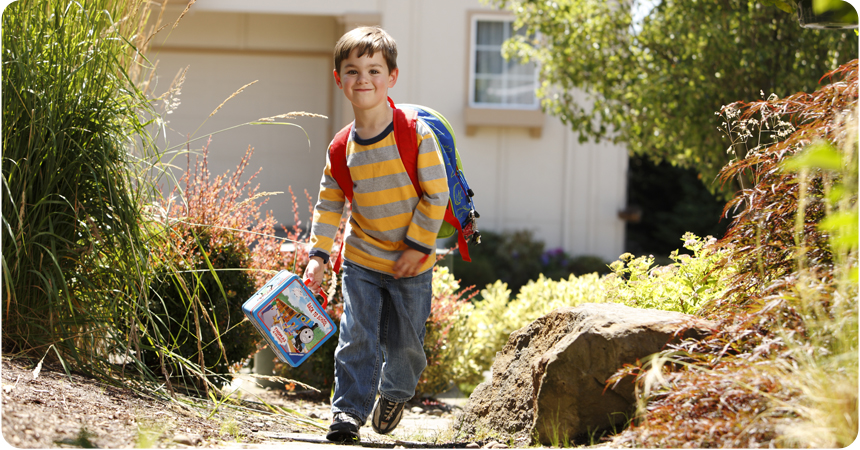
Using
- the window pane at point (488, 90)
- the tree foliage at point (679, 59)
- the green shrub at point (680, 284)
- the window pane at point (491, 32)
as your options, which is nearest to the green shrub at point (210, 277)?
the green shrub at point (680, 284)

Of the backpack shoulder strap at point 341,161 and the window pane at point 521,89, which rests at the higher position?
the window pane at point 521,89

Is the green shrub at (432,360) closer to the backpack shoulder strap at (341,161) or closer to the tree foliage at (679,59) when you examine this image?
the backpack shoulder strap at (341,161)

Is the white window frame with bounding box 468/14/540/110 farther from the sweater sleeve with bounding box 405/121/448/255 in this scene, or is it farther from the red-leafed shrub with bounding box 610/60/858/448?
the red-leafed shrub with bounding box 610/60/858/448

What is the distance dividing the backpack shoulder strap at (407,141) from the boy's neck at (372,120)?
50 millimetres

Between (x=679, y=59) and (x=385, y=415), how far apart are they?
169 inches

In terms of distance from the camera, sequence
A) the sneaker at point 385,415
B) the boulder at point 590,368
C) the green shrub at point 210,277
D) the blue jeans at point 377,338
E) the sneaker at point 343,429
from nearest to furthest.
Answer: the boulder at point 590,368 → the sneaker at point 343,429 → the blue jeans at point 377,338 → the sneaker at point 385,415 → the green shrub at point 210,277

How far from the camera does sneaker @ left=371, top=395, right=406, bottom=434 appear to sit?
8.96 feet

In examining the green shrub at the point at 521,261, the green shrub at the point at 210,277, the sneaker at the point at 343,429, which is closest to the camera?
the sneaker at the point at 343,429

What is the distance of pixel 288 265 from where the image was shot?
12.4 feet

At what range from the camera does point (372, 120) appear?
2.61 m

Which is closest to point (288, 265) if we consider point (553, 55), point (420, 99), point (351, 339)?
point (351, 339)

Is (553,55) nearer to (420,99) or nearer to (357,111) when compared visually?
(420,99)

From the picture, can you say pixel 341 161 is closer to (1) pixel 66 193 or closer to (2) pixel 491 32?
(1) pixel 66 193

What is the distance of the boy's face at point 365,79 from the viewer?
8.34 feet
